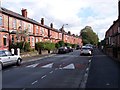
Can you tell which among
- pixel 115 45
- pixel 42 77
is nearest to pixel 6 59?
pixel 42 77

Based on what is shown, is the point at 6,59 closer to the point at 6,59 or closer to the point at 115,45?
the point at 6,59

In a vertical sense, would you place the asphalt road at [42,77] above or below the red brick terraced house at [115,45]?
below

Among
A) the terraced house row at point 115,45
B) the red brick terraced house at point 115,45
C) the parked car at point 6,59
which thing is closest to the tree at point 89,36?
the red brick terraced house at point 115,45

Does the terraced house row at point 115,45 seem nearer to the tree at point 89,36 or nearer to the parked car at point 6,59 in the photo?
the parked car at point 6,59

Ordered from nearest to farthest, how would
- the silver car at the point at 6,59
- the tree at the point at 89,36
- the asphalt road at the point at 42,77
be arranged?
the asphalt road at the point at 42,77 < the silver car at the point at 6,59 < the tree at the point at 89,36

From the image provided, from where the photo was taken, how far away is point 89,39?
149 m

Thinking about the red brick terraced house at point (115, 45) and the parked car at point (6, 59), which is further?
the red brick terraced house at point (115, 45)

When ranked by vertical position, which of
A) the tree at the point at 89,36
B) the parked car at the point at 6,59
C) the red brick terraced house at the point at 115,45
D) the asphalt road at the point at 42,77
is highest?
the tree at the point at 89,36

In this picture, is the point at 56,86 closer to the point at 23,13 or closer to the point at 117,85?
the point at 117,85

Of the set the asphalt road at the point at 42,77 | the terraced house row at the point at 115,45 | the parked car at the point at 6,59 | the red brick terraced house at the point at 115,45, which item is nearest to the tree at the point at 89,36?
the red brick terraced house at the point at 115,45

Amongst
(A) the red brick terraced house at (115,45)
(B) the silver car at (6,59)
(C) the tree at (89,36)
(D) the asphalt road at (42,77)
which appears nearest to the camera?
(D) the asphalt road at (42,77)

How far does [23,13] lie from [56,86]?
42479 mm

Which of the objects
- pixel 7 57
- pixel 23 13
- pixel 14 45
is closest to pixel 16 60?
pixel 7 57

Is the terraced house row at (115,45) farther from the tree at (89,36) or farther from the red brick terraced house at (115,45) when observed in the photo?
the tree at (89,36)
